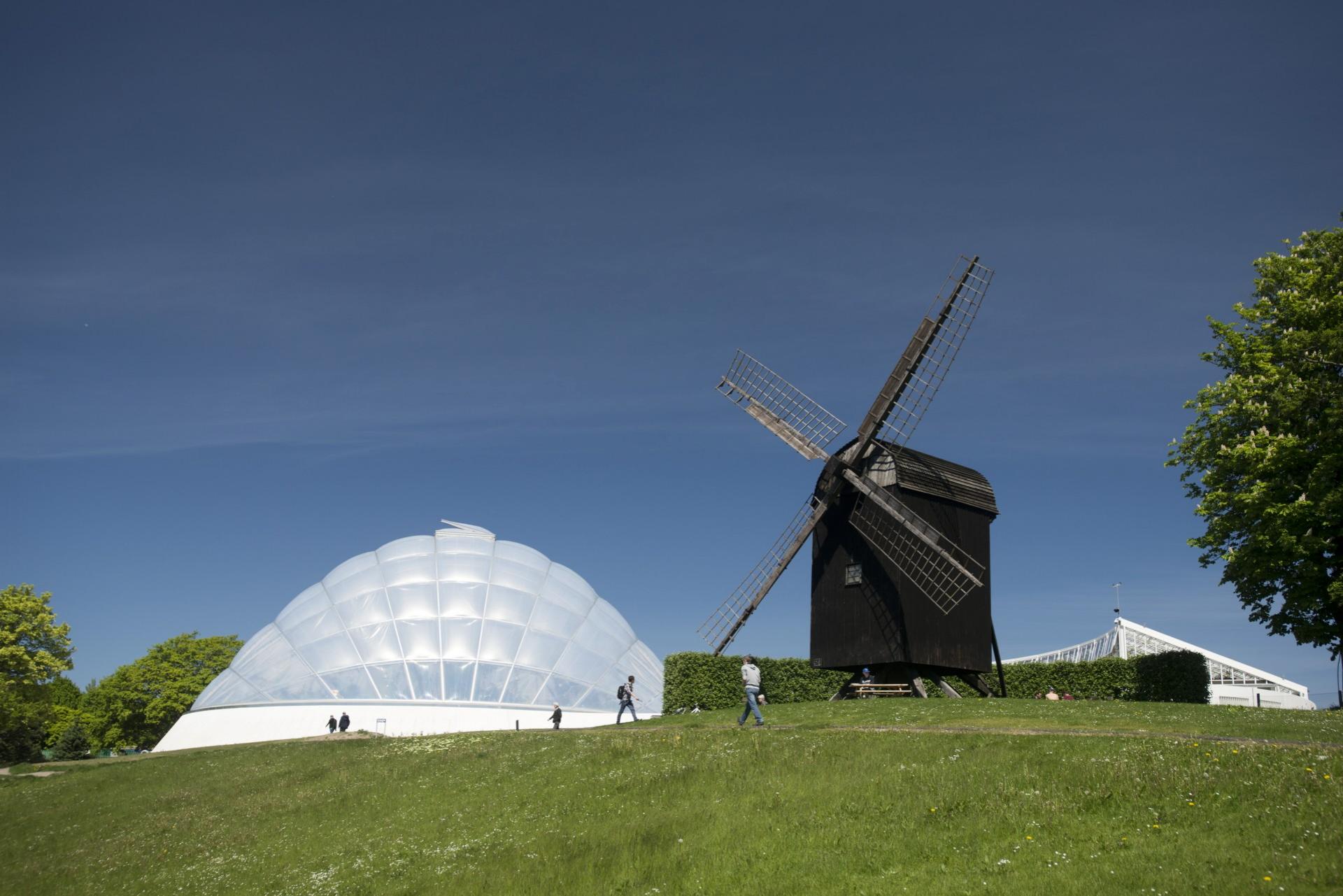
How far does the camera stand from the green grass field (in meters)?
11.9

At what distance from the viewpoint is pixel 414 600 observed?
4897cm

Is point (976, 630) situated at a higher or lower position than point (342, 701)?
higher

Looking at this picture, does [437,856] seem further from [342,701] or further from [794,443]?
[342,701]

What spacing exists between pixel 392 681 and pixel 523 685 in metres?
6.04

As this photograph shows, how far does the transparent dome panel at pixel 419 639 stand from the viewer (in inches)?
1829

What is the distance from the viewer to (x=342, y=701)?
44.9 metres

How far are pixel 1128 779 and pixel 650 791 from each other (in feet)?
27.3

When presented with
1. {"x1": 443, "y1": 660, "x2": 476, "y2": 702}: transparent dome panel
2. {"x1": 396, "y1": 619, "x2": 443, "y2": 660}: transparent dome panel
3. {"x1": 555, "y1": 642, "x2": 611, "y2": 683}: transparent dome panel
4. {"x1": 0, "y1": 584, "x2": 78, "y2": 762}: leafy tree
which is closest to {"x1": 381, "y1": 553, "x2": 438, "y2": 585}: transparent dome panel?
{"x1": 396, "y1": 619, "x2": 443, "y2": 660}: transparent dome panel

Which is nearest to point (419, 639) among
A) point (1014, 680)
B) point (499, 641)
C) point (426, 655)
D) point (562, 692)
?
point (426, 655)

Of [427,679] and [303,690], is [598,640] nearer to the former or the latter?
[427,679]

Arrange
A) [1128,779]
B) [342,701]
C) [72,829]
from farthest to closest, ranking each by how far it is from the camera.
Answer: [342,701] → [72,829] → [1128,779]

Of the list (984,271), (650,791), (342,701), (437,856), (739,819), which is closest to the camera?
(739,819)

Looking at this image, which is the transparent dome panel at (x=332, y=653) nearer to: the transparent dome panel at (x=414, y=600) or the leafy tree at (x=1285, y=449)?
the transparent dome panel at (x=414, y=600)

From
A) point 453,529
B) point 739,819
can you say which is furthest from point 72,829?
point 453,529
